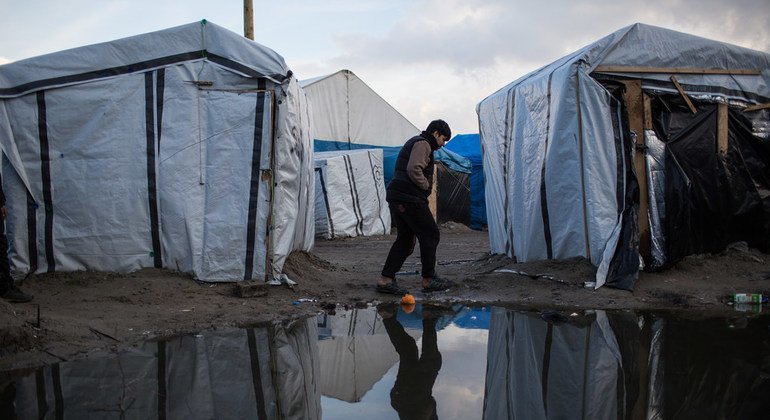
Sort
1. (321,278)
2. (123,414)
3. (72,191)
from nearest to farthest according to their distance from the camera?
1. (123,414)
2. (72,191)
3. (321,278)

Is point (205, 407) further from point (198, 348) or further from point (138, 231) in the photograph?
point (138, 231)

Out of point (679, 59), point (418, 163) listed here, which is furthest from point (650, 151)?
point (418, 163)

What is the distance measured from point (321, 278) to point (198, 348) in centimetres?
299

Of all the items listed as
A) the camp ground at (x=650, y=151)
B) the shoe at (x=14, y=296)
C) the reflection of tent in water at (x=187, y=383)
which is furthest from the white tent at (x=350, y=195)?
the reflection of tent in water at (x=187, y=383)

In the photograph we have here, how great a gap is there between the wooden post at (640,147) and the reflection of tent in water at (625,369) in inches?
60.5

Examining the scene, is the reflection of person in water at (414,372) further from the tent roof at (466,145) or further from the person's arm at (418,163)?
the tent roof at (466,145)

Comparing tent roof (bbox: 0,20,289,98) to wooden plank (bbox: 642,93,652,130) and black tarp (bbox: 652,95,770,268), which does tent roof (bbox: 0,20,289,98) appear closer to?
wooden plank (bbox: 642,93,652,130)

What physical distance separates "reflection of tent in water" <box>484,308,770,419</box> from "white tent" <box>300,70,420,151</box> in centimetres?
1583

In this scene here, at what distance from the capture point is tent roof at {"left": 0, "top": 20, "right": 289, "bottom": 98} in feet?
20.4

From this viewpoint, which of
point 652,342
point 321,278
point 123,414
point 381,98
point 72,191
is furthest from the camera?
point 381,98

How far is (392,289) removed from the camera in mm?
6414

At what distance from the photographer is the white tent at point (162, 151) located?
6184 millimetres

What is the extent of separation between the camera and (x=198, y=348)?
4258mm

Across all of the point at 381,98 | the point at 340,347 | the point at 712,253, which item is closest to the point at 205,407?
the point at 340,347
